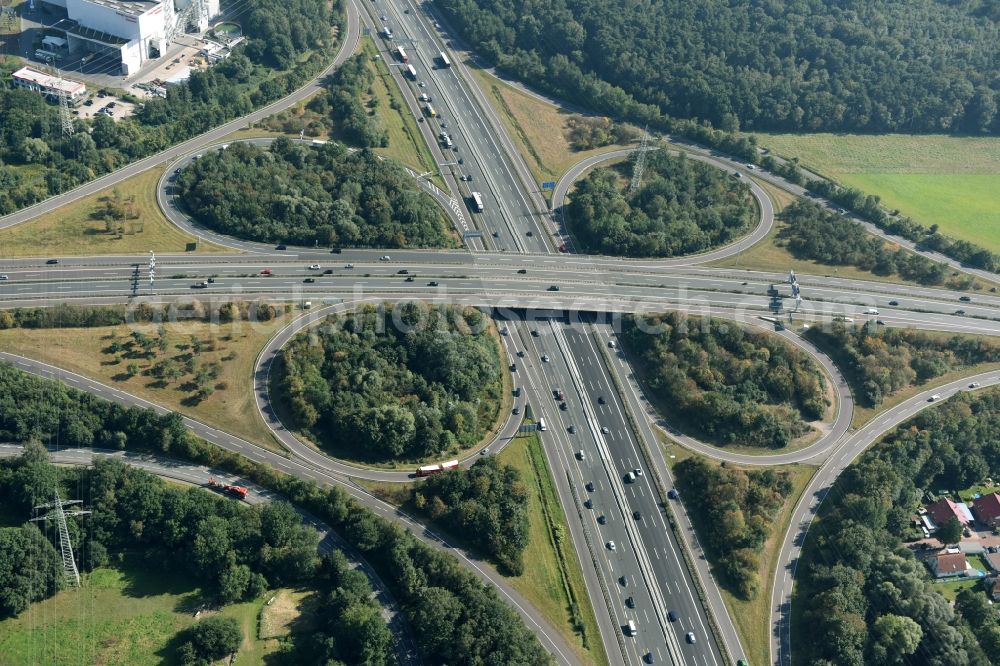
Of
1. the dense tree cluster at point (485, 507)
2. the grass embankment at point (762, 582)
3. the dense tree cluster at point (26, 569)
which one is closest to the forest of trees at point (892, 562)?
the grass embankment at point (762, 582)

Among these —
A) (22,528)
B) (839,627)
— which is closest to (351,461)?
(22,528)

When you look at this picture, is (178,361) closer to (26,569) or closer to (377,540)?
(26,569)

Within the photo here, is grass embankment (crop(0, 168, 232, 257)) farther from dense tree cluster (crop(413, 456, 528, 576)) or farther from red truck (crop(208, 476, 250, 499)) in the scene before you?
dense tree cluster (crop(413, 456, 528, 576))

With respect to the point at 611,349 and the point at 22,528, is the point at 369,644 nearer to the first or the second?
the point at 22,528

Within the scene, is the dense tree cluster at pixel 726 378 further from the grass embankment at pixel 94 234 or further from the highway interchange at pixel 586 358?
the grass embankment at pixel 94 234

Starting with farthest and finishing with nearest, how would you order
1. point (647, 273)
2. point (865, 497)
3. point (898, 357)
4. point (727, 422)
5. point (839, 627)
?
point (647, 273) < point (898, 357) < point (727, 422) < point (865, 497) < point (839, 627)

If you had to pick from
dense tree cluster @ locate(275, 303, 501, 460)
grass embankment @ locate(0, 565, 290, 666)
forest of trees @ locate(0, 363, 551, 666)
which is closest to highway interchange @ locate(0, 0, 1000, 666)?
dense tree cluster @ locate(275, 303, 501, 460)
